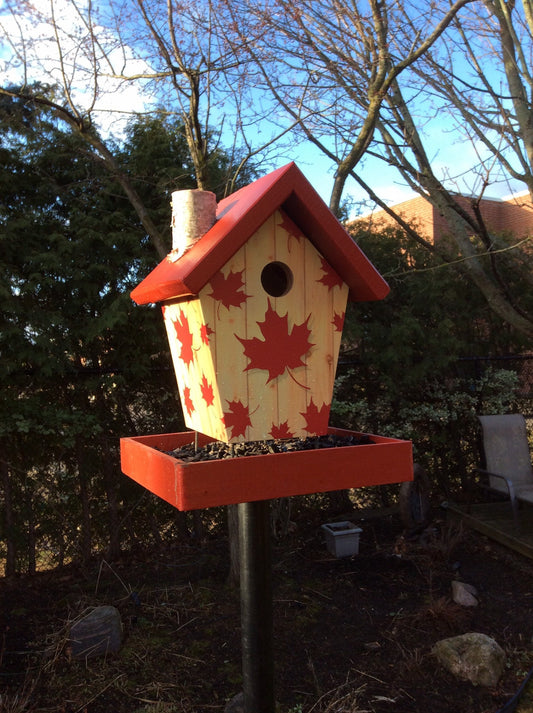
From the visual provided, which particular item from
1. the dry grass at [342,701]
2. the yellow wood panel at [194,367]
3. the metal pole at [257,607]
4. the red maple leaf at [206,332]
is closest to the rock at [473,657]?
the dry grass at [342,701]

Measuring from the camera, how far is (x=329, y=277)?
180 centimetres

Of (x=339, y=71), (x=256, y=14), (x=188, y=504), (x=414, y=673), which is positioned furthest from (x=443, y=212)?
(x=188, y=504)

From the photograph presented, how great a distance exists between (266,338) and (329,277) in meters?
0.32

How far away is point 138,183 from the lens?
4613 mm

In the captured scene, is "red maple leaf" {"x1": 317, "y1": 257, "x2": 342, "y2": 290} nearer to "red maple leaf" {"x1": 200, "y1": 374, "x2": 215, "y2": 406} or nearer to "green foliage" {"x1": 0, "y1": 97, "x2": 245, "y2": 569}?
"red maple leaf" {"x1": 200, "y1": 374, "x2": 215, "y2": 406}

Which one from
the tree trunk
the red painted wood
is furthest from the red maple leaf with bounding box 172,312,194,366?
the tree trunk

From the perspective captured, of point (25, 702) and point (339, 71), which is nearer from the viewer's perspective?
point (25, 702)

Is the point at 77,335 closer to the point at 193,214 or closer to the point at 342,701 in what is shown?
the point at 193,214

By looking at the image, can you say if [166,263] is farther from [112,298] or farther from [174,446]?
[112,298]

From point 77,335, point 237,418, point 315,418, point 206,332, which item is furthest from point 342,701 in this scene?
point 77,335

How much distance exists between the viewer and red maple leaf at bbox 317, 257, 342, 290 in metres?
1.80

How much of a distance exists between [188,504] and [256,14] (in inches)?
136

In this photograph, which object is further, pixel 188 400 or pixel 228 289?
pixel 188 400

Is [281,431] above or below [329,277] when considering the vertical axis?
below
